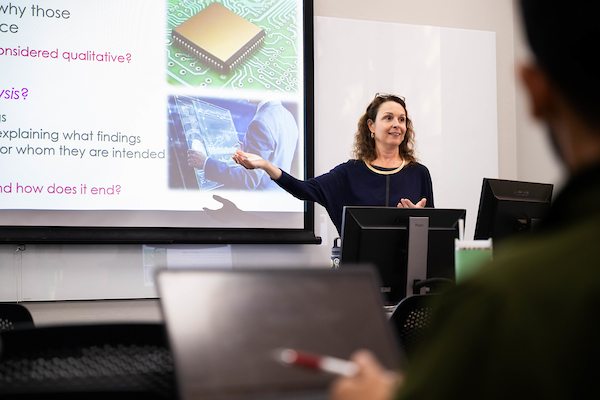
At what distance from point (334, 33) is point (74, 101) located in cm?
163

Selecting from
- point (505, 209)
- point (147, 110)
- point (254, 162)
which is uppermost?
point (147, 110)

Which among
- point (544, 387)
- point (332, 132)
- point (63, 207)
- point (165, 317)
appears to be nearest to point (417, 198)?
point (332, 132)

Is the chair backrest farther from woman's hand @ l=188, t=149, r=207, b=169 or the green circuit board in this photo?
the green circuit board

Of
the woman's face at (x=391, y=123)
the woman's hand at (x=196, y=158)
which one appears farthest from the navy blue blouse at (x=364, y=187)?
the woman's hand at (x=196, y=158)

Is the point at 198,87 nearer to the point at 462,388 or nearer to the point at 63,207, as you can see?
the point at 63,207

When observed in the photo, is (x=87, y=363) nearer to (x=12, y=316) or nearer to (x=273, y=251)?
(x=12, y=316)

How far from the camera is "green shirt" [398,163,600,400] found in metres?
0.35

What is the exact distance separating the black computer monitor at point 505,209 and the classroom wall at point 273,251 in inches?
27.4

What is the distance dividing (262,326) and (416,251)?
1364mm

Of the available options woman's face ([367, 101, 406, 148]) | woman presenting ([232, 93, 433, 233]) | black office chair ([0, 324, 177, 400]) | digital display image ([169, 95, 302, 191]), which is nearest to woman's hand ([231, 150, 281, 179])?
woman presenting ([232, 93, 433, 233])

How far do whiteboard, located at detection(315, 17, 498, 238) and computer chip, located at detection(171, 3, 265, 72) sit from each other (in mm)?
466

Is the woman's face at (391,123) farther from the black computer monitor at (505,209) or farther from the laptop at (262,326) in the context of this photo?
the laptop at (262,326)

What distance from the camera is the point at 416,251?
194 centimetres

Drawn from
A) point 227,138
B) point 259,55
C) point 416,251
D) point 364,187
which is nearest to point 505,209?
point 416,251
